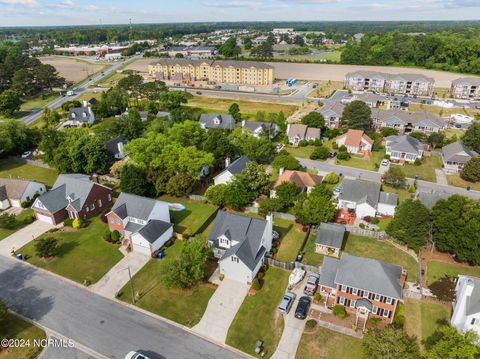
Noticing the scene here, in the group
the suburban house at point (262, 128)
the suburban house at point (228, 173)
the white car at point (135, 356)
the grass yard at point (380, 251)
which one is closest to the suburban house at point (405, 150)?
the suburban house at point (262, 128)

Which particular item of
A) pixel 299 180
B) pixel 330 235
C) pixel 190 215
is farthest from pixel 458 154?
pixel 190 215

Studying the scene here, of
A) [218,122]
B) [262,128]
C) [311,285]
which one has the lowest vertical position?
[311,285]

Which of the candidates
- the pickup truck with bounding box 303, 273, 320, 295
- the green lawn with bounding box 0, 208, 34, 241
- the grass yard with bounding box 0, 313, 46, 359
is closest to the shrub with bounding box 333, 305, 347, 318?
the pickup truck with bounding box 303, 273, 320, 295

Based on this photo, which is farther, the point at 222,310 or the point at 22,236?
the point at 22,236

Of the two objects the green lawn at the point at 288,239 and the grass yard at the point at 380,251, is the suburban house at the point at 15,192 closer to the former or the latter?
the green lawn at the point at 288,239

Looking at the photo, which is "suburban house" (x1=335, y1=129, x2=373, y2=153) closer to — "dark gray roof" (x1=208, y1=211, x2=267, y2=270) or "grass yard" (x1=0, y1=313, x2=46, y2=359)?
"dark gray roof" (x1=208, y1=211, x2=267, y2=270)

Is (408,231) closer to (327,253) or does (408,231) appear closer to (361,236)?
(361,236)

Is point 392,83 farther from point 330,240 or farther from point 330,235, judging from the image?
point 330,240

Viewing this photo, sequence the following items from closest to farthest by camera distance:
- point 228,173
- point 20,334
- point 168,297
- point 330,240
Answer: point 20,334
point 168,297
point 330,240
point 228,173

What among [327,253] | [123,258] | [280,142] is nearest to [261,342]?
[327,253]
